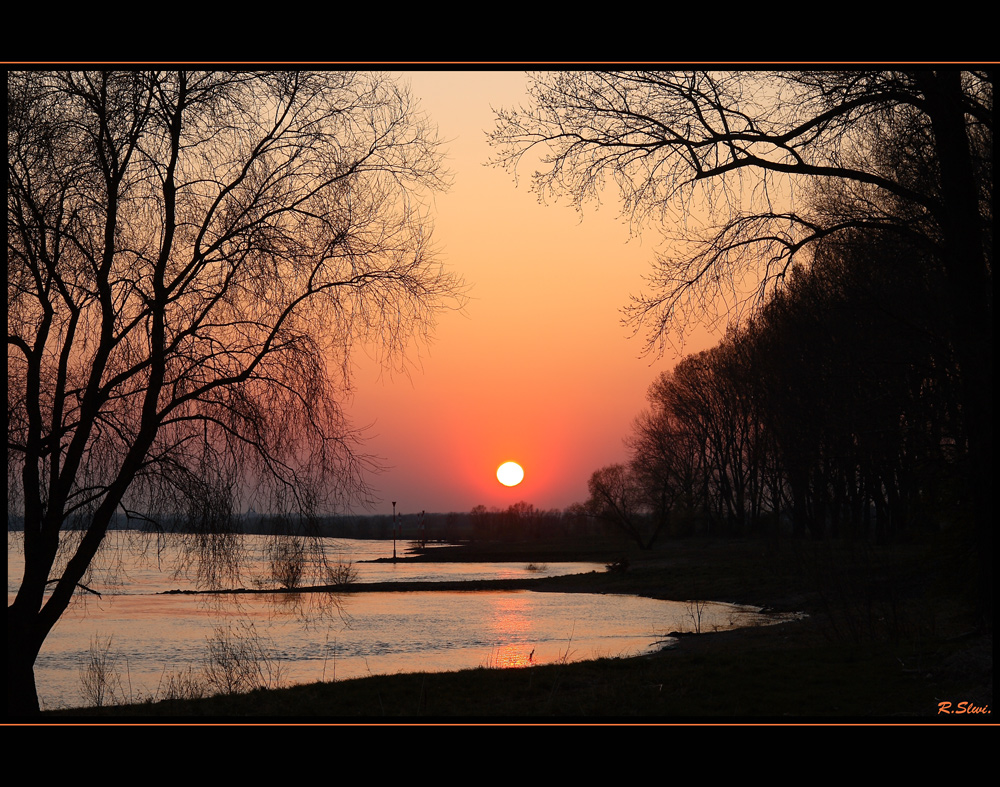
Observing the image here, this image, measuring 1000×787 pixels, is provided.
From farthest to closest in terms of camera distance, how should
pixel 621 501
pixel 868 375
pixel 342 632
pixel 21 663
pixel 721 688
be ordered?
pixel 621 501, pixel 342 632, pixel 868 375, pixel 721 688, pixel 21 663

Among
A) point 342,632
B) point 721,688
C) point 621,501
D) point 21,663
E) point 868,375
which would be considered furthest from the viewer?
point 621,501

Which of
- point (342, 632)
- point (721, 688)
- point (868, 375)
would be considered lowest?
point (342, 632)

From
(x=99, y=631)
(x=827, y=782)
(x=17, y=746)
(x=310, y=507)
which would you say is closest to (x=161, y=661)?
(x=99, y=631)

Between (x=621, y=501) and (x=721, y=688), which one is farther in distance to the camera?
(x=621, y=501)

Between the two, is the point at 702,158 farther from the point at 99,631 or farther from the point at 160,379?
the point at 99,631

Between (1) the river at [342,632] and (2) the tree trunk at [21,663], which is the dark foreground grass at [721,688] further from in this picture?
(1) the river at [342,632]

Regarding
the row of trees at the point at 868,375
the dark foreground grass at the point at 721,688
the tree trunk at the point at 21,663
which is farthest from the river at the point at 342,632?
the row of trees at the point at 868,375

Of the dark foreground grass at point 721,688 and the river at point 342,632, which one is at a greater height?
the dark foreground grass at point 721,688

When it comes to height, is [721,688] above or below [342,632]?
above

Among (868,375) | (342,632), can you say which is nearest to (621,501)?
(342,632)

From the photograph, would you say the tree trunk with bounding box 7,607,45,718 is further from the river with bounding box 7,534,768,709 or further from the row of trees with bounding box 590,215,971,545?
the row of trees with bounding box 590,215,971,545

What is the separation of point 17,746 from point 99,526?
4419 mm

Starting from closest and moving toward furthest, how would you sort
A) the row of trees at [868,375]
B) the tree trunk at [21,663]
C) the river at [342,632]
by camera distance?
the tree trunk at [21,663]
the row of trees at [868,375]
the river at [342,632]

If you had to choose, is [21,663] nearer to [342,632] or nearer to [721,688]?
[721,688]
